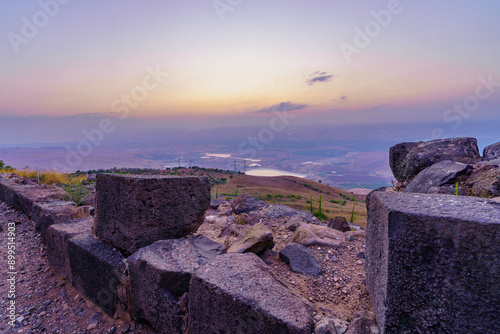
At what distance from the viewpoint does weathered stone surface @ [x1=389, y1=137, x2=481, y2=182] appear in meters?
3.11

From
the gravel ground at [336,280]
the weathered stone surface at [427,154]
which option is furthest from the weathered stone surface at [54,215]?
the weathered stone surface at [427,154]

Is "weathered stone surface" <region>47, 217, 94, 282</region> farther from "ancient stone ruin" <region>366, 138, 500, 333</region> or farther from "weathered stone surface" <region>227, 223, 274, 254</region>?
"ancient stone ruin" <region>366, 138, 500, 333</region>

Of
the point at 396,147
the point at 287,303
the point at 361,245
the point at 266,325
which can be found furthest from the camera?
the point at 396,147

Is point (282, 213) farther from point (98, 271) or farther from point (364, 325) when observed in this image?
point (364, 325)

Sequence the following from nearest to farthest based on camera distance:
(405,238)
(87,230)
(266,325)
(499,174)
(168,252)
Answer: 1. (405,238)
2. (266,325)
3. (499,174)
4. (168,252)
5. (87,230)

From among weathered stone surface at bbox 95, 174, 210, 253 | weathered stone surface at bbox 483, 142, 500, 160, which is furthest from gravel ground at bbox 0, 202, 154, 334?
weathered stone surface at bbox 483, 142, 500, 160

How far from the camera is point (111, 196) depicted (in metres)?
2.83

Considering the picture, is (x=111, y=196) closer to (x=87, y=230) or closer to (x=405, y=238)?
(x=87, y=230)

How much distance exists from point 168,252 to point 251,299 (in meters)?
1.20

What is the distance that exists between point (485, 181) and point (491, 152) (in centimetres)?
136

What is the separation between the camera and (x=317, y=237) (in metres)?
3.22

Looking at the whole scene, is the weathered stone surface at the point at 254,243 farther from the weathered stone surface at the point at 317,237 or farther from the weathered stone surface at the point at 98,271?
the weathered stone surface at the point at 98,271

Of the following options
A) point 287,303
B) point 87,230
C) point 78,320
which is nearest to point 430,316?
point 287,303

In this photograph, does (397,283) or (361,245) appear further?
(361,245)
